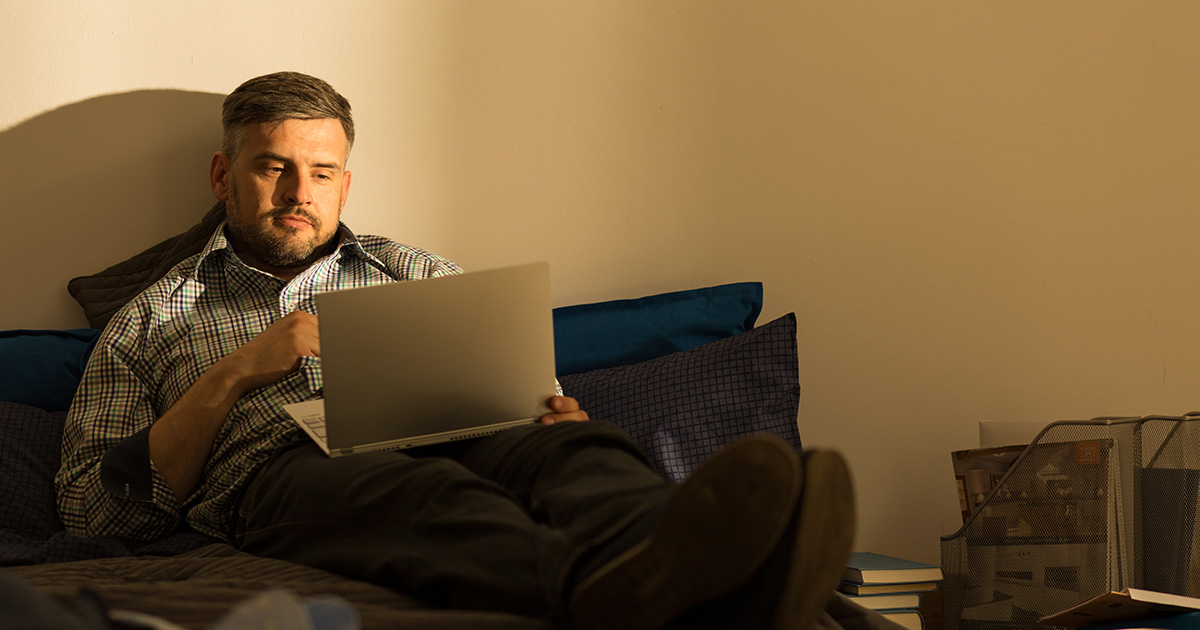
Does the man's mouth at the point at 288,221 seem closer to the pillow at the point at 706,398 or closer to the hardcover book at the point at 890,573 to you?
the pillow at the point at 706,398

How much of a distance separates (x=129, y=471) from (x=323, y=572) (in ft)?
1.76

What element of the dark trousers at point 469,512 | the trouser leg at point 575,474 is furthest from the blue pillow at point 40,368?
the trouser leg at point 575,474

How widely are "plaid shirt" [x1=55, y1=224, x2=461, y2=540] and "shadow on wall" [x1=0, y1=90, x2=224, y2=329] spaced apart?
0.32 m

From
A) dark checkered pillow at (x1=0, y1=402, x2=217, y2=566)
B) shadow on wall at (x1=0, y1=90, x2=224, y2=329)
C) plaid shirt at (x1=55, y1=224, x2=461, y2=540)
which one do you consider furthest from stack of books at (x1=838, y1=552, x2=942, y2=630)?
shadow on wall at (x1=0, y1=90, x2=224, y2=329)

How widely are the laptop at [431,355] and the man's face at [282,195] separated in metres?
0.69

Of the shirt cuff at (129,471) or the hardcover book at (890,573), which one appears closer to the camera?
the shirt cuff at (129,471)

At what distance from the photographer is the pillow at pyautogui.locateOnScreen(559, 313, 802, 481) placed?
59.0 inches

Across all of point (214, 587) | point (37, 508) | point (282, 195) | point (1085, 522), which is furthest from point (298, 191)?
point (1085, 522)

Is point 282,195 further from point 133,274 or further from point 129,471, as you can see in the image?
point 129,471

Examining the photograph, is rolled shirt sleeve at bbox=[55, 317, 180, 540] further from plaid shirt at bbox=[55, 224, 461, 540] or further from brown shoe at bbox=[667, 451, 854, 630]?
brown shoe at bbox=[667, 451, 854, 630]

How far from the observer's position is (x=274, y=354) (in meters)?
1.38

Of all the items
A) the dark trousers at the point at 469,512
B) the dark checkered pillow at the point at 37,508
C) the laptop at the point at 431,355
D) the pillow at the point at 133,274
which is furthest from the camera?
the pillow at the point at 133,274

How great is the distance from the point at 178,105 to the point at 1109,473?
1951 mm

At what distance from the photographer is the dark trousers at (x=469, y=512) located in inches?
30.5
